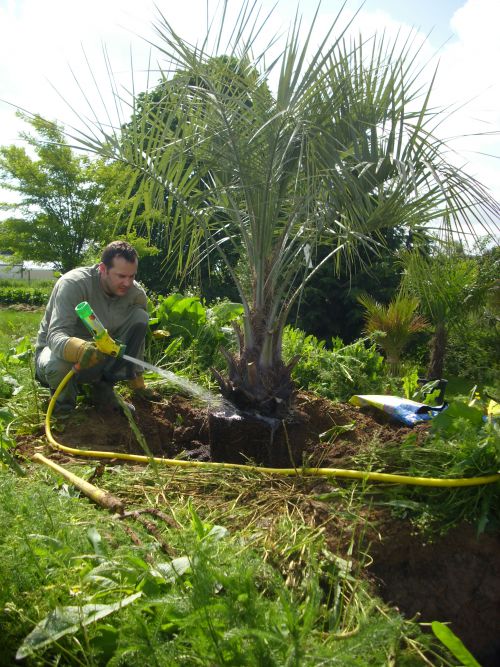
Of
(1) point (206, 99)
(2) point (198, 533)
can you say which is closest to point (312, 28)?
(1) point (206, 99)

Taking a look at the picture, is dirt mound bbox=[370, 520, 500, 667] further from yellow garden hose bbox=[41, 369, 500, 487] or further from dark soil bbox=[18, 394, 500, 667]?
yellow garden hose bbox=[41, 369, 500, 487]

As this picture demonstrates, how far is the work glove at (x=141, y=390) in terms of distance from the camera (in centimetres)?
414

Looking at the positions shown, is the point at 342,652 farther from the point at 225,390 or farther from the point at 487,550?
the point at 225,390

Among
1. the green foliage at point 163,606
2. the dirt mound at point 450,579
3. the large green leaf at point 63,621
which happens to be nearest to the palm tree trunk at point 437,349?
the dirt mound at point 450,579

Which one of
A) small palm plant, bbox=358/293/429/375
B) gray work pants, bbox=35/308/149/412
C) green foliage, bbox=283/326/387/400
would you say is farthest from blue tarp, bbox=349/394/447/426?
small palm plant, bbox=358/293/429/375

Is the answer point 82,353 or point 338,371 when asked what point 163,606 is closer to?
point 82,353

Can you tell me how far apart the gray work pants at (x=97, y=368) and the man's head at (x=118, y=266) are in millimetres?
310

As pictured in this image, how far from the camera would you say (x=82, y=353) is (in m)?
3.37

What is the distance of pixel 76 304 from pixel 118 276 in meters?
0.34

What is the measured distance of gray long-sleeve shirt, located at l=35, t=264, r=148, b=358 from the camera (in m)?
3.66

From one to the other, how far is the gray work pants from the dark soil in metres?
0.15

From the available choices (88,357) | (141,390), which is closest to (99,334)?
(88,357)

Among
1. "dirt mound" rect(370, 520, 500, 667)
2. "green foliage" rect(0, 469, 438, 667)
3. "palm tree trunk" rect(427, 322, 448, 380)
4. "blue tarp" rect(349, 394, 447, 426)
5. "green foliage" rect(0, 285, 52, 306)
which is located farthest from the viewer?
"green foliage" rect(0, 285, 52, 306)

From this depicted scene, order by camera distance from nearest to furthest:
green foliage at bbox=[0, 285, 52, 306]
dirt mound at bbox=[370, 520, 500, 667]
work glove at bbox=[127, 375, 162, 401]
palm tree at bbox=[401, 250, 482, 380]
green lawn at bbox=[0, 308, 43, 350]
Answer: dirt mound at bbox=[370, 520, 500, 667] < work glove at bbox=[127, 375, 162, 401] < palm tree at bbox=[401, 250, 482, 380] < green lawn at bbox=[0, 308, 43, 350] < green foliage at bbox=[0, 285, 52, 306]
